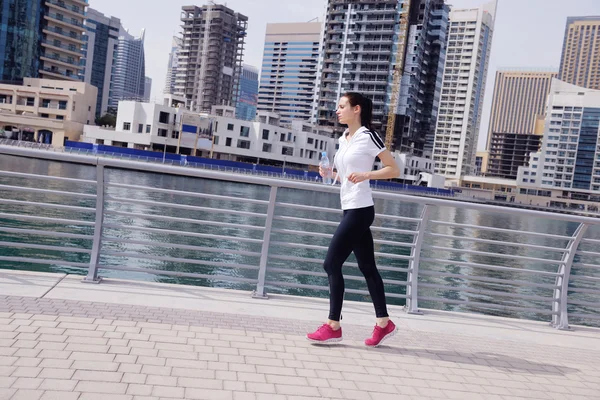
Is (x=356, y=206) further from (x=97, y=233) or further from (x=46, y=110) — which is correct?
(x=46, y=110)

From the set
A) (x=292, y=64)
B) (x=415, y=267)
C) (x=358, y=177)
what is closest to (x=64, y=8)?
(x=415, y=267)

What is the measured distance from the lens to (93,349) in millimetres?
3561

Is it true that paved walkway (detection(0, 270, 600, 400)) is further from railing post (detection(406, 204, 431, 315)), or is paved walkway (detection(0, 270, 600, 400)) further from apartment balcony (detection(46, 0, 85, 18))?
apartment balcony (detection(46, 0, 85, 18))

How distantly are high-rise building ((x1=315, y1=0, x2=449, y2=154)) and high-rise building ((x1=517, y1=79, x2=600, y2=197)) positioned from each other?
49730mm

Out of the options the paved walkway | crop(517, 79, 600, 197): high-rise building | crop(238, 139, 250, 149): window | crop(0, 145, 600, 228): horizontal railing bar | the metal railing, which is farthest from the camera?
crop(517, 79, 600, 197): high-rise building

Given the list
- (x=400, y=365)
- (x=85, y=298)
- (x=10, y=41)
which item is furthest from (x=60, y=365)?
(x=10, y=41)

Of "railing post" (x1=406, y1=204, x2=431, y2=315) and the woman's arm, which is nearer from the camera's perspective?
the woman's arm

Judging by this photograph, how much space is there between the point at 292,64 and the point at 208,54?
36.8m

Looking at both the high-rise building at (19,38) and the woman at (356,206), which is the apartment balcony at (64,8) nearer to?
the high-rise building at (19,38)

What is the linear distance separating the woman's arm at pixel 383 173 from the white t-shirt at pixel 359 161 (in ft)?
0.24

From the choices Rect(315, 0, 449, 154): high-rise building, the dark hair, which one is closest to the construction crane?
Rect(315, 0, 449, 154): high-rise building

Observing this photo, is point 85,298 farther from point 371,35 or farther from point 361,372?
point 371,35

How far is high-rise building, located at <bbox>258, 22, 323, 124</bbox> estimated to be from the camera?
189250mm

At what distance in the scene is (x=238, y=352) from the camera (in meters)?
3.85
